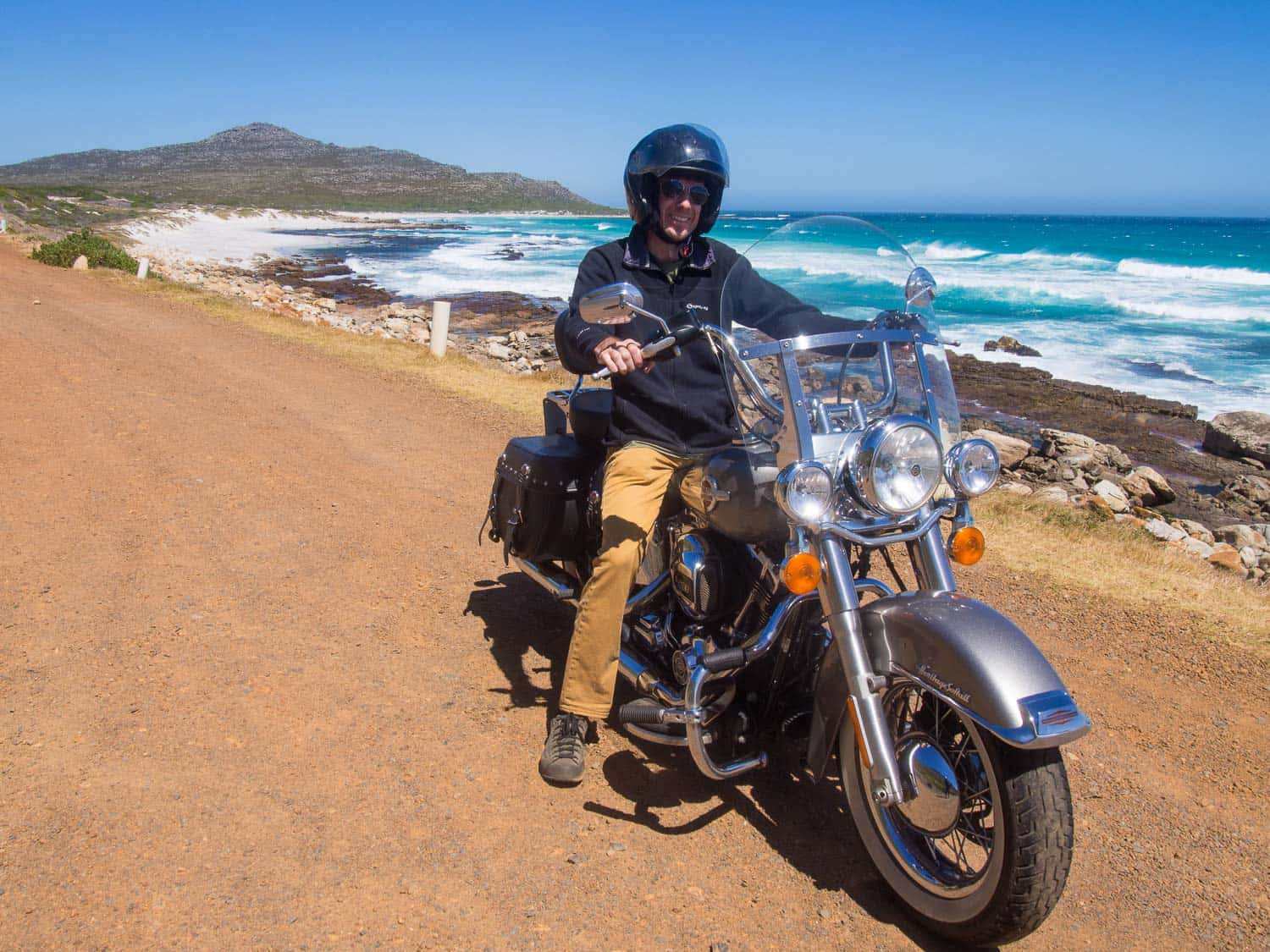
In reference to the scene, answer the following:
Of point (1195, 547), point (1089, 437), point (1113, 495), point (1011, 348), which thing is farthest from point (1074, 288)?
point (1195, 547)

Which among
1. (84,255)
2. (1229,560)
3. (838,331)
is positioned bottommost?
(1229,560)

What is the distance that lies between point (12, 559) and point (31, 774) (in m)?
2.15

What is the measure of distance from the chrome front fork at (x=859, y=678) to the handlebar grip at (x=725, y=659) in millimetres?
362

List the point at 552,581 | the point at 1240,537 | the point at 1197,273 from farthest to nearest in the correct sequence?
the point at 1197,273
the point at 1240,537
the point at 552,581

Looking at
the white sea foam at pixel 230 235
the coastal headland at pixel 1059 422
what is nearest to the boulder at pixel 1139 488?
the coastal headland at pixel 1059 422

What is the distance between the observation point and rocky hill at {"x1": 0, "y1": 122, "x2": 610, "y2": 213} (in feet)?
411

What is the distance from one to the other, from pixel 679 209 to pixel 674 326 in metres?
0.57

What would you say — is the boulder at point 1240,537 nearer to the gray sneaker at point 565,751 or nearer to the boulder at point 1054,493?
the boulder at point 1054,493

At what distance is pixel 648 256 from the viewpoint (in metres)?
3.61

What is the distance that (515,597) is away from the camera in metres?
4.93

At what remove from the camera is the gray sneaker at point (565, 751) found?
3.31 m

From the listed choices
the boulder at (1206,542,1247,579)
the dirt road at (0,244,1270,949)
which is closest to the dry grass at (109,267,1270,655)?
the dirt road at (0,244,1270,949)

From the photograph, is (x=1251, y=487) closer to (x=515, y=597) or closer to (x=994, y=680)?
(x=515, y=597)

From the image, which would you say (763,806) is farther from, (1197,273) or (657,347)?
(1197,273)
